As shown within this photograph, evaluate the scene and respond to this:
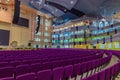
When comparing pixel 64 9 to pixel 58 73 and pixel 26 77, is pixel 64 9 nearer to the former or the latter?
pixel 58 73

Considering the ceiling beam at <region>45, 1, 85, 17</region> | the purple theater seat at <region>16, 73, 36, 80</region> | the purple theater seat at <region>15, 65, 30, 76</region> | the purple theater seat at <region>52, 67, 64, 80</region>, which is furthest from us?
the ceiling beam at <region>45, 1, 85, 17</region>

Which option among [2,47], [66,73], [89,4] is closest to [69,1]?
[89,4]

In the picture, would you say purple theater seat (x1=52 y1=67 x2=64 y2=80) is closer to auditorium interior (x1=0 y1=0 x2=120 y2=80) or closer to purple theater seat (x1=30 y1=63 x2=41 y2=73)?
purple theater seat (x1=30 y1=63 x2=41 y2=73)

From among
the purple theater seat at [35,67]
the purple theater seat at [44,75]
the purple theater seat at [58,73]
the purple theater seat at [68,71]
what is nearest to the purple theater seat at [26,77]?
the purple theater seat at [44,75]

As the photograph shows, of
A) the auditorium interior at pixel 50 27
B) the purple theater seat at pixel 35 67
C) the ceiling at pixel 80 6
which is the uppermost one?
the ceiling at pixel 80 6

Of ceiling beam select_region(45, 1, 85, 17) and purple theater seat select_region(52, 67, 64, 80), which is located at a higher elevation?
ceiling beam select_region(45, 1, 85, 17)

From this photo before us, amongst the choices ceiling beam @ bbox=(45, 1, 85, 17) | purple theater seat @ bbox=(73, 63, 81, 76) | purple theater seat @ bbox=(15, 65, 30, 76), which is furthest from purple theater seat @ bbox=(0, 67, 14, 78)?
ceiling beam @ bbox=(45, 1, 85, 17)

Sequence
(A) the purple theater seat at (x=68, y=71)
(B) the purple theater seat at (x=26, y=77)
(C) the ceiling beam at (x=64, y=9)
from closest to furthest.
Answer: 1. (B) the purple theater seat at (x=26, y=77)
2. (A) the purple theater seat at (x=68, y=71)
3. (C) the ceiling beam at (x=64, y=9)

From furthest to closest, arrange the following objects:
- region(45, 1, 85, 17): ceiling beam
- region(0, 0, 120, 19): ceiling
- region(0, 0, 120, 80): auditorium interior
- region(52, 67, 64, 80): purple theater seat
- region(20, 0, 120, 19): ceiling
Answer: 1. region(45, 1, 85, 17): ceiling beam
2. region(20, 0, 120, 19): ceiling
3. region(0, 0, 120, 19): ceiling
4. region(0, 0, 120, 80): auditorium interior
5. region(52, 67, 64, 80): purple theater seat

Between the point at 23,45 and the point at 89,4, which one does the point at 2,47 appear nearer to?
the point at 23,45

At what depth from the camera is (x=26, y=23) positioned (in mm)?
33062

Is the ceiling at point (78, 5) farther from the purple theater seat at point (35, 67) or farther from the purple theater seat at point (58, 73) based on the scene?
the purple theater seat at point (58, 73)

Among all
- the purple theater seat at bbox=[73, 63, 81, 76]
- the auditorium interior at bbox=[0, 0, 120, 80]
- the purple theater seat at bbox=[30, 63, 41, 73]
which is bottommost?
the purple theater seat at bbox=[73, 63, 81, 76]

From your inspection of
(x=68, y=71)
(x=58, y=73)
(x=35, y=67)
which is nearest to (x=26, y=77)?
(x=58, y=73)
